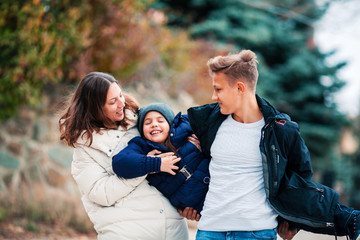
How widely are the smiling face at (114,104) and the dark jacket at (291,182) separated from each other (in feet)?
3.37

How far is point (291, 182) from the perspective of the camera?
2.44 m

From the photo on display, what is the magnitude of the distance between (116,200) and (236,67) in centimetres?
117

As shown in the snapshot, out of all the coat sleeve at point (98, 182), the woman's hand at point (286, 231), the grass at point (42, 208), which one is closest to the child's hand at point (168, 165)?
the coat sleeve at point (98, 182)

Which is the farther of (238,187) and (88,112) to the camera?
(88,112)

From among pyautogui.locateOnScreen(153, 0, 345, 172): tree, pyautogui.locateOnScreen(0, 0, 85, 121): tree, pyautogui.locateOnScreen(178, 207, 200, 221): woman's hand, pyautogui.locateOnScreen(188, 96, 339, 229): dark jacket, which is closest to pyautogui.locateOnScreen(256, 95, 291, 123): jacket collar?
pyautogui.locateOnScreen(188, 96, 339, 229): dark jacket

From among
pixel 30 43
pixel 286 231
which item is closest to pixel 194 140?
pixel 286 231

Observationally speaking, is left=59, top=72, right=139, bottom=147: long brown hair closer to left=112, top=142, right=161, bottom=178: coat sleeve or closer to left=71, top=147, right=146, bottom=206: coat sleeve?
left=71, top=147, right=146, bottom=206: coat sleeve

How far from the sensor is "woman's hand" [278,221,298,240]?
103 inches

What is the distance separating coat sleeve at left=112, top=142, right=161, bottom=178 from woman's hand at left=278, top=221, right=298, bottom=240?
0.90 m

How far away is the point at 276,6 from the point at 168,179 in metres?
12.2

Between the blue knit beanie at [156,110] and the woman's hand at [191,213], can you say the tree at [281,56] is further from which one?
the woman's hand at [191,213]

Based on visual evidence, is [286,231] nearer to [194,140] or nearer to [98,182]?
[194,140]

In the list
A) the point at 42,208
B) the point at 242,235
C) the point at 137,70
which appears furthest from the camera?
the point at 137,70

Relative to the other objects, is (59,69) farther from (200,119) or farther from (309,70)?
(309,70)
